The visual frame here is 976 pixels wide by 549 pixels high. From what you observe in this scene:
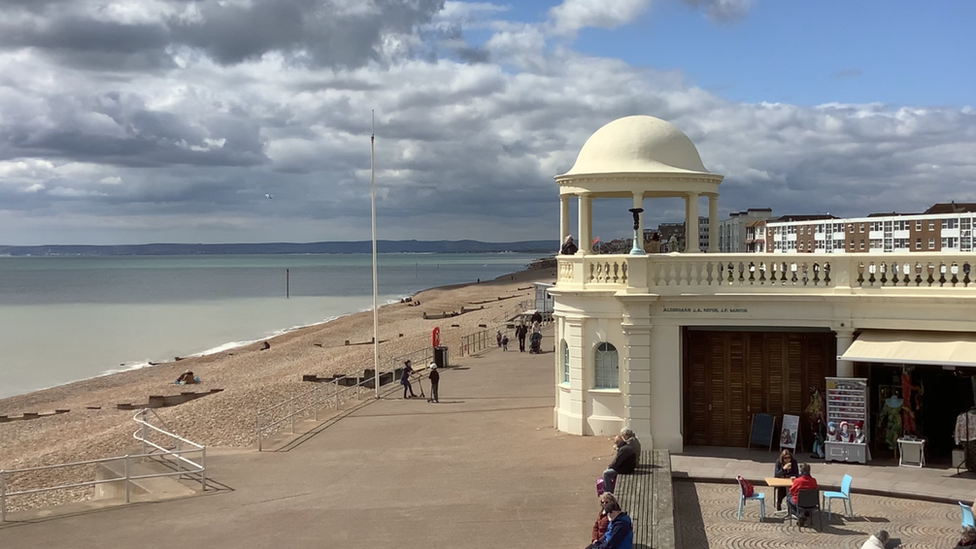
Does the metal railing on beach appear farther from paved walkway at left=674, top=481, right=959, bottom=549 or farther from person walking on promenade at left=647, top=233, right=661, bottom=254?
person walking on promenade at left=647, top=233, right=661, bottom=254

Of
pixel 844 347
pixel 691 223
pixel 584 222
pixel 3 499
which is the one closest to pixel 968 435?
pixel 844 347

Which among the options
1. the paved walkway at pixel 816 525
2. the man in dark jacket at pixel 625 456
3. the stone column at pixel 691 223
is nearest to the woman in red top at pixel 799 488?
the paved walkway at pixel 816 525

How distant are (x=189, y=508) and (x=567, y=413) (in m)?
8.66

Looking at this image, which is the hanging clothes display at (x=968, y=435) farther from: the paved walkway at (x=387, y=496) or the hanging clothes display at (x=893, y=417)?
the paved walkway at (x=387, y=496)

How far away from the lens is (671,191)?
70.4 feet

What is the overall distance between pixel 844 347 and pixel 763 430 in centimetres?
238

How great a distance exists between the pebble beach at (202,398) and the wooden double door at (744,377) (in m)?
10.6

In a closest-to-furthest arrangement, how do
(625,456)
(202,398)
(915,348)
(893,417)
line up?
(625,456) < (915,348) < (893,417) < (202,398)

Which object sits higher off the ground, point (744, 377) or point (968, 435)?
point (744, 377)

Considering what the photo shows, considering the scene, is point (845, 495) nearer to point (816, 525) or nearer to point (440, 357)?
point (816, 525)

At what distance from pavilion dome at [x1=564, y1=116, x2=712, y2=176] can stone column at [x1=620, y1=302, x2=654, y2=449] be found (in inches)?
137

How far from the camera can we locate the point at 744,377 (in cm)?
1930

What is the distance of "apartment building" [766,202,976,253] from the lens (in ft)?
198

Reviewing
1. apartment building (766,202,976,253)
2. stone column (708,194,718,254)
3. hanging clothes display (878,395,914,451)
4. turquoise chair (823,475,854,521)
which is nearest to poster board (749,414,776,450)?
hanging clothes display (878,395,914,451)
